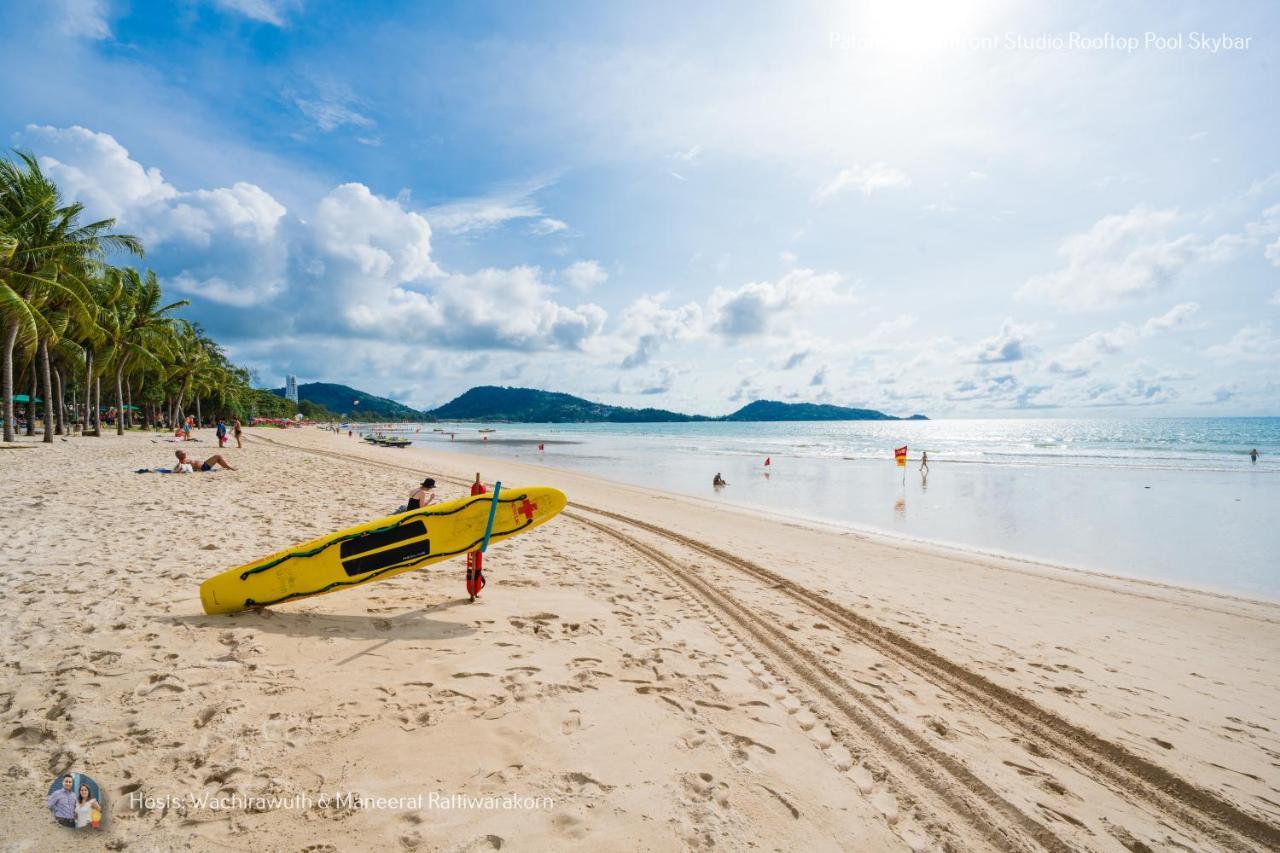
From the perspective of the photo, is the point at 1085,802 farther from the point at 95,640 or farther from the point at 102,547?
the point at 102,547

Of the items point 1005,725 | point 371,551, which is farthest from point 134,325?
point 1005,725

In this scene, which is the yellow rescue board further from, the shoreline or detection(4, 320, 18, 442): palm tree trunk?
detection(4, 320, 18, 442): palm tree trunk

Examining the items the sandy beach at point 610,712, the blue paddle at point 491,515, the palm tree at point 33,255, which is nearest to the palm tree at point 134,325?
the palm tree at point 33,255

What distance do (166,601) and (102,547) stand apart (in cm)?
306

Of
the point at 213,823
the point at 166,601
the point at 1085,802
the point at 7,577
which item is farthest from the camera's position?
the point at 7,577

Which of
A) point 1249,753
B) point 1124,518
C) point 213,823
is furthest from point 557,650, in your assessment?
point 1124,518

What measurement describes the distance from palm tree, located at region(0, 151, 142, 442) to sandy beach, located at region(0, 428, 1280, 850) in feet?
65.9

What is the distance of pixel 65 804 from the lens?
2.69 meters

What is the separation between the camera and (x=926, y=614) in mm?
7578

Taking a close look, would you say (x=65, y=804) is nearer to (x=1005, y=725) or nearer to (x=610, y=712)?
(x=610, y=712)

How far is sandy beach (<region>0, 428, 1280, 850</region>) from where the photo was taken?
122 inches

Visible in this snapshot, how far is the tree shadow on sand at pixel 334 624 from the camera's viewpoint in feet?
17.3

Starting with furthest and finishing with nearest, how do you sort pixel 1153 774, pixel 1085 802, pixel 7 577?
pixel 7 577, pixel 1153 774, pixel 1085 802

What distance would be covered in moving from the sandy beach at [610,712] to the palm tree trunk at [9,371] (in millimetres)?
21516
